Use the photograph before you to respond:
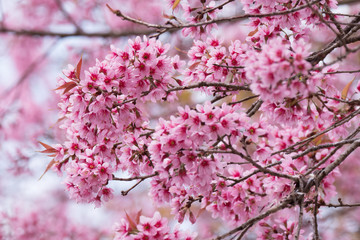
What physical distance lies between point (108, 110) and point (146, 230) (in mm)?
635

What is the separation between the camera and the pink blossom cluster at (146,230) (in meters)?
1.98

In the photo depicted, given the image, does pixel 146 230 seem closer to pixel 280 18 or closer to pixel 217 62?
pixel 217 62

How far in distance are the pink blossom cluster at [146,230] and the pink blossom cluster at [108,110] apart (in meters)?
0.23

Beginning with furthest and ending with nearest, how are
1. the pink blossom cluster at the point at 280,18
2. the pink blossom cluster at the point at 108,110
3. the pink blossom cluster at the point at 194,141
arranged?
the pink blossom cluster at the point at 280,18
the pink blossom cluster at the point at 108,110
the pink blossom cluster at the point at 194,141

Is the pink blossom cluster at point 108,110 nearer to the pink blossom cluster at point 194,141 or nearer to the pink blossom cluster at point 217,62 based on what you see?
the pink blossom cluster at point 217,62

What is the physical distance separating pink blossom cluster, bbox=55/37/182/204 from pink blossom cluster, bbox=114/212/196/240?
0.23 meters

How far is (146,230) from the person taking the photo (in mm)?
1993

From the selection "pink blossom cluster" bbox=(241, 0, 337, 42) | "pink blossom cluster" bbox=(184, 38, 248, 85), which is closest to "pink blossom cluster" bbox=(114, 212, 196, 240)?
"pink blossom cluster" bbox=(184, 38, 248, 85)

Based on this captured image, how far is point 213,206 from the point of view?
231 centimetres

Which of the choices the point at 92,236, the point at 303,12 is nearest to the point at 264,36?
the point at 303,12

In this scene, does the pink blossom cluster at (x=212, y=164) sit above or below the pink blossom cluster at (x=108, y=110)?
below

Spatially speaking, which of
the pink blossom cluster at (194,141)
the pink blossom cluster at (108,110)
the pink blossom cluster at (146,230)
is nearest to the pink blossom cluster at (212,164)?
the pink blossom cluster at (194,141)

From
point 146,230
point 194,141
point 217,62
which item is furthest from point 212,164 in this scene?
point 217,62

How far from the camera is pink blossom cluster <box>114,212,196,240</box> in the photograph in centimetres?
198
